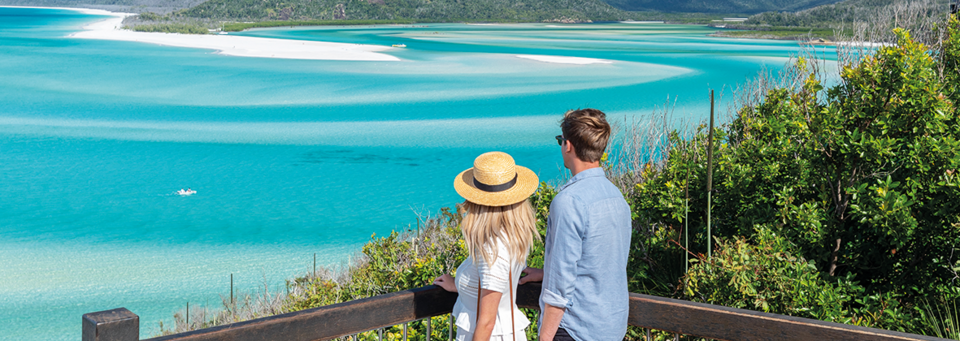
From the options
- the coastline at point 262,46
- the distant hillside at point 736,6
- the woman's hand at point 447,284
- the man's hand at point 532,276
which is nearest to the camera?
the woman's hand at point 447,284

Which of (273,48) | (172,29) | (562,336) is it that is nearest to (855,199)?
(562,336)

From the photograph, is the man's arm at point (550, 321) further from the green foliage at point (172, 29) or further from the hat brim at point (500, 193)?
the green foliage at point (172, 29)

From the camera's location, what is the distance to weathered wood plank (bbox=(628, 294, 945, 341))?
8.31ft

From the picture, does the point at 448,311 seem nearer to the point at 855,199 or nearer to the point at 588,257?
the point at 588,257

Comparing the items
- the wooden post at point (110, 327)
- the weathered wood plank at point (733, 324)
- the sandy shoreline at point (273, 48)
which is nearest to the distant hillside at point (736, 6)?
the sandy shoreline at point (273, 48)

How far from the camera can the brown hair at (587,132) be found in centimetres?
244

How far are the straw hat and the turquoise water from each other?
31.1ft

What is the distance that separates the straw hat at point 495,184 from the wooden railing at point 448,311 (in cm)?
51

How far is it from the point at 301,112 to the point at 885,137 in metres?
27.2

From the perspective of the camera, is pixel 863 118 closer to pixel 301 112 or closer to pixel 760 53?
pixel 301 112

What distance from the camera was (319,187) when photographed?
2016 centimetres

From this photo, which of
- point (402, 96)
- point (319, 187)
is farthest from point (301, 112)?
point (319, 187)

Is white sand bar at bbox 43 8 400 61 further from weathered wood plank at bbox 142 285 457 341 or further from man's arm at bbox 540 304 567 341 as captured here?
man's arm at bbox 540 304 567 341

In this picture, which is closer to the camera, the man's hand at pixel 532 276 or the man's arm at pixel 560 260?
the man's arm at pixel 560 260
